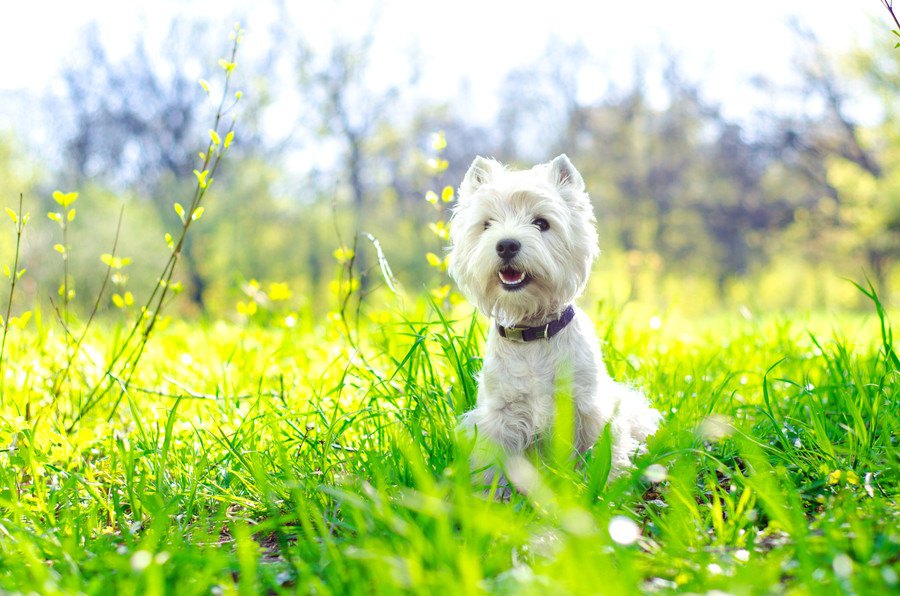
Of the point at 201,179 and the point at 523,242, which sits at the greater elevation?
the point at 201,179

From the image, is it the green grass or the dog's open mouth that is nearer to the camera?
the green grass

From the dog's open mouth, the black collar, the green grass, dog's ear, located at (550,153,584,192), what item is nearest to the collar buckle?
the black collar

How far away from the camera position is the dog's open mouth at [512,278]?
138 inches

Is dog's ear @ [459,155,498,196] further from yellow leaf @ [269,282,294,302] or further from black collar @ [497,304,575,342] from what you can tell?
yellow leaf @ [269,282,294,302]

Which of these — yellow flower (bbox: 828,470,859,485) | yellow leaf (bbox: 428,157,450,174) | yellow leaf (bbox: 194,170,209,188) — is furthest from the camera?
yellow leaf (bbox: 428,157,450,174)

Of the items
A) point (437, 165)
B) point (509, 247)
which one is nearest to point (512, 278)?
point (509, 247)

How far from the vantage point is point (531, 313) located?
11.9 ft

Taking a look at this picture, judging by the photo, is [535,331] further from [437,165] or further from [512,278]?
[437,165]

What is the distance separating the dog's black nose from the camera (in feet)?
11.3

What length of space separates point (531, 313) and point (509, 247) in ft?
1.23

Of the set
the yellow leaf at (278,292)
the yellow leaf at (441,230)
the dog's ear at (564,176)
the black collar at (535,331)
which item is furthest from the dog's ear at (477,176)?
the yellow leaf at (278,292)

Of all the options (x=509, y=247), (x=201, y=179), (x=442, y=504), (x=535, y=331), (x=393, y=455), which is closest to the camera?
(x=442, y=504)

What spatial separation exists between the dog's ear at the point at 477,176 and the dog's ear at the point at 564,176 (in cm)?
34

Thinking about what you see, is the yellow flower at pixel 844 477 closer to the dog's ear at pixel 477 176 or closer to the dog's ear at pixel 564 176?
the dog's ear at pixel 564 176
